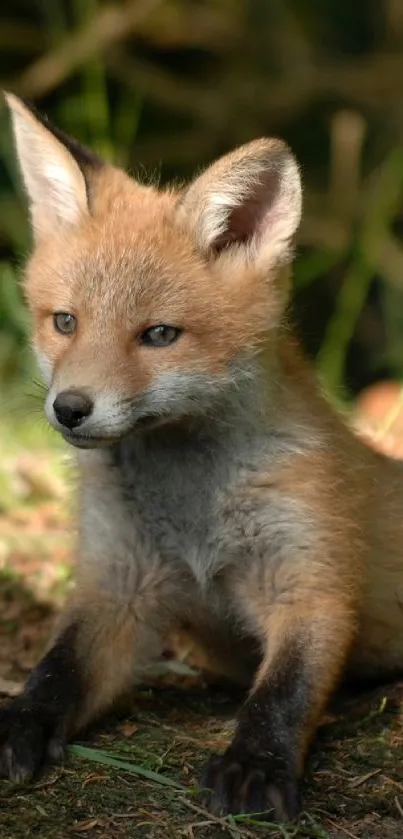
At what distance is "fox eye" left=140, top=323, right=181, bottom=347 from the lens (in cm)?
292

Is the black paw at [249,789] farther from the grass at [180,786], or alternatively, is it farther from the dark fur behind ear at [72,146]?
the dark fur behind ear at [72,146]

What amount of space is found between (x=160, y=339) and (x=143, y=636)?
96 centimetres

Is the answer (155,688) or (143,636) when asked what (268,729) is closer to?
(143,636)

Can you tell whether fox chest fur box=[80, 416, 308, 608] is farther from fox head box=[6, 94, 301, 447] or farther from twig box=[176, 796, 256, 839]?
twig box=[176, 796, 256, 839]

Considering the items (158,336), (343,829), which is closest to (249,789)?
(343,829)

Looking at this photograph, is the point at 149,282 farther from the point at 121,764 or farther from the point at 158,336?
the point at 121,764

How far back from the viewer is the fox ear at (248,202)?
3074 millimetres

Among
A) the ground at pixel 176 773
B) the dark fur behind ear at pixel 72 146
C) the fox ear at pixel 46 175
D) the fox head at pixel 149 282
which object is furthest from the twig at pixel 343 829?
the dark fur behind ear at pixel 72 146

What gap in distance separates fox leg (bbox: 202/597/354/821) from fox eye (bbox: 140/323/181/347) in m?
0.79

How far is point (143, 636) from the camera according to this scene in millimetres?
3410

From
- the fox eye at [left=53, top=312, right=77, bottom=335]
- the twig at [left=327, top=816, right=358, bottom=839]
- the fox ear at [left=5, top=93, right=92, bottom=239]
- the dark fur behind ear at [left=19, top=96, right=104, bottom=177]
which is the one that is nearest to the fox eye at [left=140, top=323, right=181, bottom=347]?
the fox eye at [left=53, top=312, right=77, bottom=335]

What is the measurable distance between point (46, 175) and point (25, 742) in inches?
62.6

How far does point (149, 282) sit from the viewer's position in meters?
2.97

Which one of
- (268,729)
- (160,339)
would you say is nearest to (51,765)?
(268,729)
